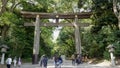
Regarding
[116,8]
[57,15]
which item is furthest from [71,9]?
[116,8]

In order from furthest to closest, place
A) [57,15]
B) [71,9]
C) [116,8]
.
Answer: [71,9], [57,15], [116,8]

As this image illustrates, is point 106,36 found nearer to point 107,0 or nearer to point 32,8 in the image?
point 107,0

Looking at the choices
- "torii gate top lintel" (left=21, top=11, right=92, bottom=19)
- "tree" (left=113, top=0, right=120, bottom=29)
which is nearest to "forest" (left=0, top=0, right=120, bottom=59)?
"tree" (left=113, top=0, right=120, bottom=29)

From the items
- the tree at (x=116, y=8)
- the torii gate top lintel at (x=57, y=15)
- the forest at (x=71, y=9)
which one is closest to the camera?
the tree at (x=116, y=8)

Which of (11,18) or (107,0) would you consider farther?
(11,18)

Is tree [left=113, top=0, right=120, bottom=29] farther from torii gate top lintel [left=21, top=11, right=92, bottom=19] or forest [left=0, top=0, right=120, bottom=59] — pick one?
torii gate top lintel [left=21, top=11, right=92, bottom=19]

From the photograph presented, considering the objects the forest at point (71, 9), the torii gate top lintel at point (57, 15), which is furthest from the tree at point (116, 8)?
the torii gate top lintel at point (57, 15)

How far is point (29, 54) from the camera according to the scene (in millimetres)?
35312

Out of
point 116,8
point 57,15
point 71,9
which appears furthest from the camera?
point 71,9

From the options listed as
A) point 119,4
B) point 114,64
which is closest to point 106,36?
point 119,4

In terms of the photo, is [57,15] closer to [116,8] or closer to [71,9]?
[116,8]

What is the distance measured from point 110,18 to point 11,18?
13125 mm

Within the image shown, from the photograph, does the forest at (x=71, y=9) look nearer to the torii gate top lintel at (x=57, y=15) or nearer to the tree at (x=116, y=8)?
the tree at (x=116, y=8)

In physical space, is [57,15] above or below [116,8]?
below
